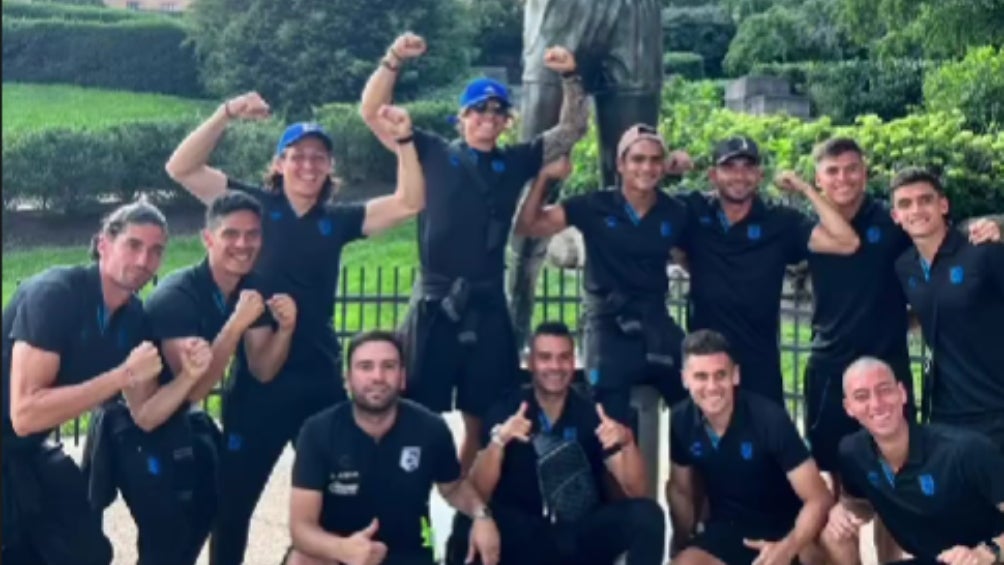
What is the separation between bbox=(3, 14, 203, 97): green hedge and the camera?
19.0 meters

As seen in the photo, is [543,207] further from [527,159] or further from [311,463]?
[311,463]

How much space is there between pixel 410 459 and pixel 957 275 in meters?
1.99

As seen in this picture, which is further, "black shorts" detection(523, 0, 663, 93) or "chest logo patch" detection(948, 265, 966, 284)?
"black shorts" detection(523, 0, 663, 93)

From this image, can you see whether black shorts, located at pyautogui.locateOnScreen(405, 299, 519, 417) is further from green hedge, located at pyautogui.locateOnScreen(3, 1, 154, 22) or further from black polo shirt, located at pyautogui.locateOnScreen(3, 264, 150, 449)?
green hedge, located at pyautogui.locateOnScreen(3, 1, 154, 22)

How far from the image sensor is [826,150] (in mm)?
5797

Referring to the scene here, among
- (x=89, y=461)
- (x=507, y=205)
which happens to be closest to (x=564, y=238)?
(x=507, y=205)

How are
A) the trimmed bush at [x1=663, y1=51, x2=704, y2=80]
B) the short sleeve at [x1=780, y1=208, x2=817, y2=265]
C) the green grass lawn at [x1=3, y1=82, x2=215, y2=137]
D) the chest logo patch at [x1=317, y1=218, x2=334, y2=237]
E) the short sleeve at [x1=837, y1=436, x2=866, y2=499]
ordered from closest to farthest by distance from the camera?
the short sleeve at [x1=837, y1=436, x2=866, y2=499]
the chest logo patch at [x1=317, y1=218, x2=334, y2=237]
the short sleeve at [x1=780, y1=208, x2=817, y2=265]
the green grass lawn at [x1=3, y1=82, x2=215, y2=137]
the trimmed bush at [x1=663, y1=51, x2=704, y2=80]

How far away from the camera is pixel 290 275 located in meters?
5.77

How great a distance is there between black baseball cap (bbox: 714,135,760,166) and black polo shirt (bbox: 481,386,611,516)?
1.04 m

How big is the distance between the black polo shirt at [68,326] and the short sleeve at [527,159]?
1584 millimetres

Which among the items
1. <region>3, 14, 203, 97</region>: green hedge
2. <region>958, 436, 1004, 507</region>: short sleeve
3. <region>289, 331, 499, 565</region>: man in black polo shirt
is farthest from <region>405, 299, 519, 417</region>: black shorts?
<region>3, 14, 203, 97</region>: green hedge

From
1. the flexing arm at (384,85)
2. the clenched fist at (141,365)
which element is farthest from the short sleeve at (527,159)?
the clenched fist at (141,365)

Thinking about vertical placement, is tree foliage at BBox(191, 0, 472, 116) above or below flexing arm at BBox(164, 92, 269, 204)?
above

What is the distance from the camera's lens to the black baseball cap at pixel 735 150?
584cm
